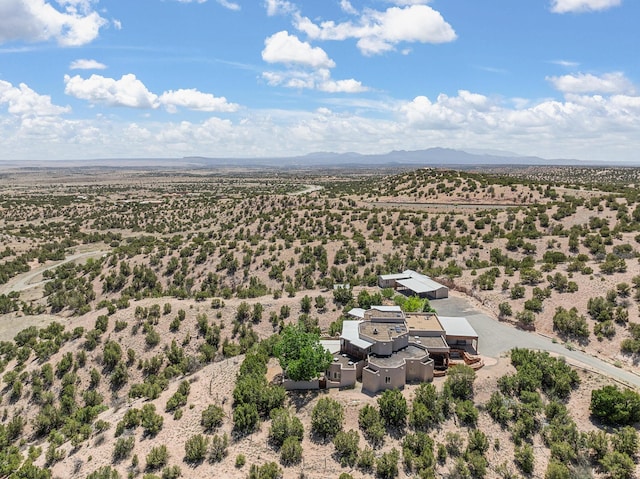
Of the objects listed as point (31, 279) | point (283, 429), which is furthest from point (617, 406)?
point (31, 279)

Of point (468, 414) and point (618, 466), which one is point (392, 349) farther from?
point (618, 466)

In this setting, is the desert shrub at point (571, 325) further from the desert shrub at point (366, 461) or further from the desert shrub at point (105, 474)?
the desert shrub at point (105, 474)

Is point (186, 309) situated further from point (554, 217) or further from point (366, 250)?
point (554, 217)

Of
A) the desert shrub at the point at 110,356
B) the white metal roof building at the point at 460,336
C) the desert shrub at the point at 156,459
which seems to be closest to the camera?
the desert shrub at the point at 156,459

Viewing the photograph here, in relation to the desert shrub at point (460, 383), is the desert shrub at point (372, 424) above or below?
below

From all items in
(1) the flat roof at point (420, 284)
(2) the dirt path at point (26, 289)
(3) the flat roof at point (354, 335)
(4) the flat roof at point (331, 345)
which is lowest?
(2) the dirt path at point (26, 289)

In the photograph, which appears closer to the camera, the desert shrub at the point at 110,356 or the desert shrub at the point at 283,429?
the desert shrub at the point at 283,429

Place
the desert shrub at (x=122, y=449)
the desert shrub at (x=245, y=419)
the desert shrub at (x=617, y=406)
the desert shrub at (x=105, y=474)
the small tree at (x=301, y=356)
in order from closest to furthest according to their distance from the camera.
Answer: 1. the desert shrub at (x=105, y=474)
2. the desert shrub at (x=617, y=406)
3. the desert shrub at (x=122, y=449)
4. the desert shrub at (x=245, y=419)
5. the small tree at (x=301, y=356)

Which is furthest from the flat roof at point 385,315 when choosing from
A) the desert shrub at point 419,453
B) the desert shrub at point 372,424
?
the desert shrub at point 419,453
